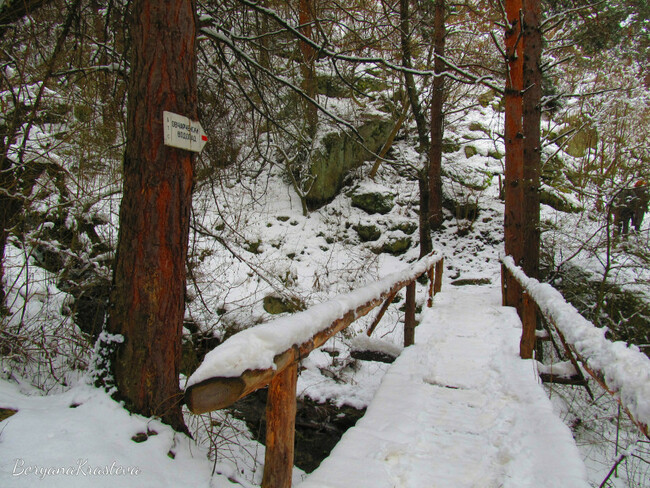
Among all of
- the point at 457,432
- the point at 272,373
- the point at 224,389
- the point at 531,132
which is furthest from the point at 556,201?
the point at 224,389

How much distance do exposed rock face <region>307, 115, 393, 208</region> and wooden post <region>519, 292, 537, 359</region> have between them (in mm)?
10433

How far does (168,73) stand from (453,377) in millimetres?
3244

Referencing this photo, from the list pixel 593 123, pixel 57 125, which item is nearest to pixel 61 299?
pixel 57 125

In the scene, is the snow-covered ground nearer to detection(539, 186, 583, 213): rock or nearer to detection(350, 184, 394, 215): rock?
detection(539, 186, 583, 213): rock

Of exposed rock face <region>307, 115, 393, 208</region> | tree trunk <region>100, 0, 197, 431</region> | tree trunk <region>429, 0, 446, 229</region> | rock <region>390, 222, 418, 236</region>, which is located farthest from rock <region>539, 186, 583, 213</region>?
tree trunk <region>100, 0, 197, 431</region>

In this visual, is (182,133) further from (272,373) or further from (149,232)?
(272,373)

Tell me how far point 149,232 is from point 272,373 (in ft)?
5.24

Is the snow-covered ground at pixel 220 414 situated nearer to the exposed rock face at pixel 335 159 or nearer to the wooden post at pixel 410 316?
the wooden post at pixel 410 316

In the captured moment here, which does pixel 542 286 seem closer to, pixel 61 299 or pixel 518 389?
pixel 518 389

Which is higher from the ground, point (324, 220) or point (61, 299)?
point (324, 220)

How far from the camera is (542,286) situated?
2.96 m

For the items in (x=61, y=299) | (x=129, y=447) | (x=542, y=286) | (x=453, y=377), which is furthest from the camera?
(x=61, y=299)

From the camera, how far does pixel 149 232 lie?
2465 millimetres

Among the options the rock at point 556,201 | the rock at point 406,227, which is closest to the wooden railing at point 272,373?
the rock at point 406,227
